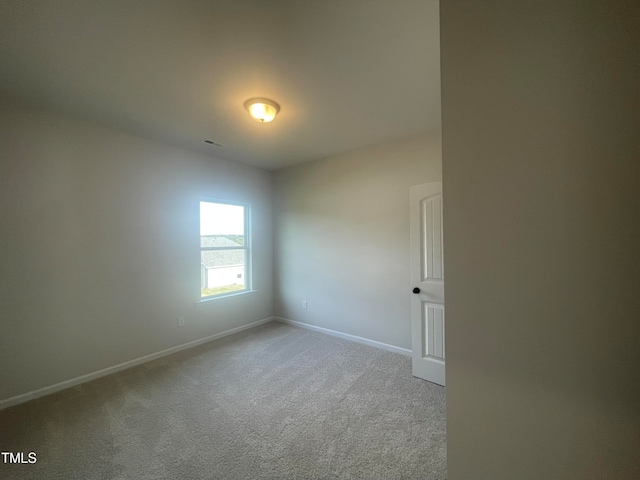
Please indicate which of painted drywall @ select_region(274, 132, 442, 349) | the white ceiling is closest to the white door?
painted drywall @ select_region(274, 132, 442, 349)

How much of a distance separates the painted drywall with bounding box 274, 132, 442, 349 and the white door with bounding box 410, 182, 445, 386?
16.5 inches

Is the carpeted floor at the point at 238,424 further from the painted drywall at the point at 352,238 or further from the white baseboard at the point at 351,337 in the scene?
the painted drywall at the point at 352,238

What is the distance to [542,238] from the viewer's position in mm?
740

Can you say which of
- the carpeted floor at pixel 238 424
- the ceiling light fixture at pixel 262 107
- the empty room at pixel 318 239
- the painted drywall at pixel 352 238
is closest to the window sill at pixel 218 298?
the empty room at pixel 318 239

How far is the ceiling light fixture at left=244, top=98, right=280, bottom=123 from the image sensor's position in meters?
2.09

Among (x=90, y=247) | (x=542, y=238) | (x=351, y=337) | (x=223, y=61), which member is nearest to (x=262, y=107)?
(x=223, y=61)

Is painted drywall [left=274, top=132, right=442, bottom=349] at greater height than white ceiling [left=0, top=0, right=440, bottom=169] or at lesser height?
lesser

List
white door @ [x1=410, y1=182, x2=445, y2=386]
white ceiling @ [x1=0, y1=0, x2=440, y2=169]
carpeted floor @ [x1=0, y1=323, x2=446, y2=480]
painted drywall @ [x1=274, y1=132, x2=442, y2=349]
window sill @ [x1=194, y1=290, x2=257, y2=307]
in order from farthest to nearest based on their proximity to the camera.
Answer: window sill @ [x1=194, y1=290, x2=257, y2=307] → painted drywall @ [x1=274, y1=132, x2=442, y2=349] → white door @ [x1=410, y1=182, x2=445, y2=386] → carpeted floor @ [x1=0, y1=323, x2=446, y2=480] → white ceiling @ [x1=0, y1=0, x2=440, y2=169]

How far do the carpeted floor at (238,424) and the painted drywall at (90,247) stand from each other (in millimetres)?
377

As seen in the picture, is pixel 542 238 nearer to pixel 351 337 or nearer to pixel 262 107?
pixel 262 107

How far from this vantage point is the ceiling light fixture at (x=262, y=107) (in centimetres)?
209

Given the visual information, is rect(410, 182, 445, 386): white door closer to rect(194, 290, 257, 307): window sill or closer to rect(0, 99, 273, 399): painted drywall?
rect(194, 290, 257, 307): window sill

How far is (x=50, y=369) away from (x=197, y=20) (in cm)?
323

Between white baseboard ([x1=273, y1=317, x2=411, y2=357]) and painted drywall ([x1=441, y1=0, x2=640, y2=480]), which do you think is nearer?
painted drywall ([x1=441, y1=0, x2=640, y2=480])
